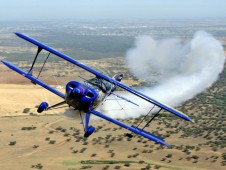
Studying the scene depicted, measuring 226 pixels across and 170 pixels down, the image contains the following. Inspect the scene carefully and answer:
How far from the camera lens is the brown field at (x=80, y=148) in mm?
44438

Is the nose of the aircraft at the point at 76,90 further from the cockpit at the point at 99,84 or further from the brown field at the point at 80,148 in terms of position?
the brown field at the point at 80,148

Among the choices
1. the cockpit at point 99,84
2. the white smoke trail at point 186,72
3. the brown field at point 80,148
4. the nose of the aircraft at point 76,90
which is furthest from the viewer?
the white smoke trail at point 186,72

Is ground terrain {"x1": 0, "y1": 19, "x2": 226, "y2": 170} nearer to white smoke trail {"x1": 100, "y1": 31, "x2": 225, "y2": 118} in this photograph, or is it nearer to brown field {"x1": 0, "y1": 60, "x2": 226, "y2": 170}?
brown field {"x1": 0, "y1": 60, "x2": 226, "y2": 170}

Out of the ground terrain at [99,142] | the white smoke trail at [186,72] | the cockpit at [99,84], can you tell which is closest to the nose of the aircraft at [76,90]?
the cockpit at [99,84]

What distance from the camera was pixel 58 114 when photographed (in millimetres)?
70938

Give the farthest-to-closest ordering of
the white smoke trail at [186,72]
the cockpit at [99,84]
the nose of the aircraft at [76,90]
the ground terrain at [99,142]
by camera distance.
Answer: the white smoke trail at [186,72] → the ground terrain at [99,142] → the cockpit at [99,84] → the nose of the aircraft at [76,90]

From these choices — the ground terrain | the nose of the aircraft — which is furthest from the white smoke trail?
the nose of the aircraft

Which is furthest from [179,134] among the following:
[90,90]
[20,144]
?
[90,90]

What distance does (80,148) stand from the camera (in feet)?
166

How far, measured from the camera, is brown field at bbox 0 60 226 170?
44.4 metres

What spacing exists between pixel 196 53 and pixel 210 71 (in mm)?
17620

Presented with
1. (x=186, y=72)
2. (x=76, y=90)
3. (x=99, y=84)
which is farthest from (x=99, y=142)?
(x=186, y=72)

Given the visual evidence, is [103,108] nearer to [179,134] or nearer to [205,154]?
[179,134]

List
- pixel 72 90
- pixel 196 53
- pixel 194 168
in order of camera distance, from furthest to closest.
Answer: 1. pixel 196 53
2. pixel 194 168
3. pixel 72 90
